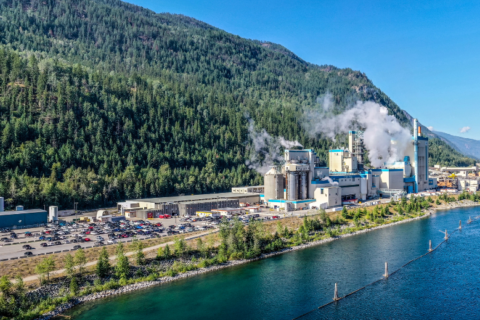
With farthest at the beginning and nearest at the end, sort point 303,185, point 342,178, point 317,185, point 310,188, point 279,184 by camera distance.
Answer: point 342,178 → point 310,188 → point 317,185 → point 303,185 → point 279,184

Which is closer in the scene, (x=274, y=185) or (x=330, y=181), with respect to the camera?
(x=274, y=185)

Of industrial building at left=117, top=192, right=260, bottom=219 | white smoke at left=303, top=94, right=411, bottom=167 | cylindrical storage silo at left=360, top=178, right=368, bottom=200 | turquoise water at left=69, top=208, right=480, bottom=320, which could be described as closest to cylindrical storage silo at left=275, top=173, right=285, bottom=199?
industrial building at left=117, top=192, right=260, bottom=219

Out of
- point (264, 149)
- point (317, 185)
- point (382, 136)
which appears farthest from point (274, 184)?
point (264, 149)

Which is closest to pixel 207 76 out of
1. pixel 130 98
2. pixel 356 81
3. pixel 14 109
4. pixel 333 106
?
pixel 333 106

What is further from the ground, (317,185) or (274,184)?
(274,184)

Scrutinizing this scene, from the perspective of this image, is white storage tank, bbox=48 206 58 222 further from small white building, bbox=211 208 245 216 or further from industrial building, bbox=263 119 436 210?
industrial building, bbox=263 119 436 210

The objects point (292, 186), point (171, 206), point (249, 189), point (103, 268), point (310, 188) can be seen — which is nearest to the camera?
point (103, 268)

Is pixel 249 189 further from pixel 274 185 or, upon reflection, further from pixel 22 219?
pixel 22 219

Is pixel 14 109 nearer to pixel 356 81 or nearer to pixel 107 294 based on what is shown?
pixel 107 294
